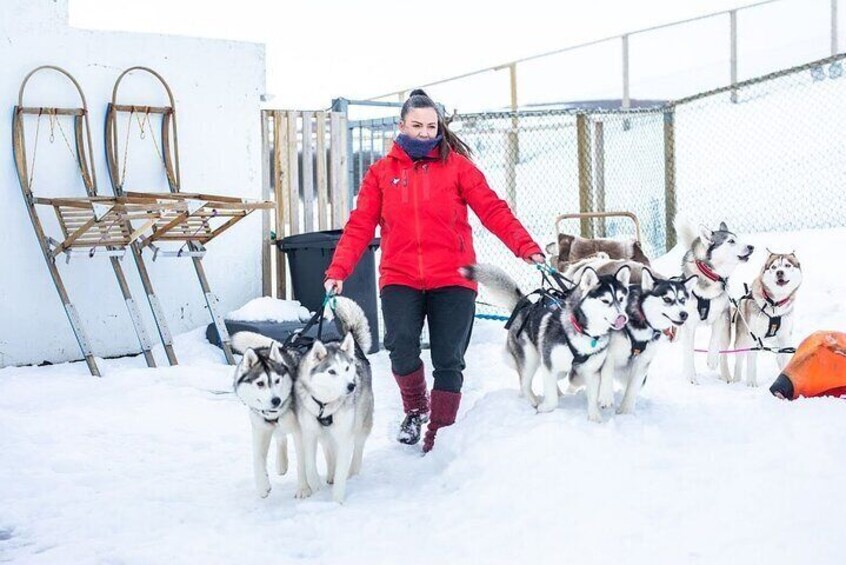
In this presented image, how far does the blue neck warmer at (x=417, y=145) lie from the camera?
4.43m

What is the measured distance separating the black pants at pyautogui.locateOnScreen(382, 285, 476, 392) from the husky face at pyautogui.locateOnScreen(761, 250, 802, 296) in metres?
1.95

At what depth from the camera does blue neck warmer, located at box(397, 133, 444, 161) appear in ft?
14.5

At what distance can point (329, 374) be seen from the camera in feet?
12.5

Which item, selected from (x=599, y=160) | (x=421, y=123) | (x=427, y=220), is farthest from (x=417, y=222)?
(x=599, y=160)

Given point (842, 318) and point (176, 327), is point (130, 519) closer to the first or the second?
point (176, 327)

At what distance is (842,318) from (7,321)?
617 centimetres

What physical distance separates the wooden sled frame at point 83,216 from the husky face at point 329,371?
9.33 ft

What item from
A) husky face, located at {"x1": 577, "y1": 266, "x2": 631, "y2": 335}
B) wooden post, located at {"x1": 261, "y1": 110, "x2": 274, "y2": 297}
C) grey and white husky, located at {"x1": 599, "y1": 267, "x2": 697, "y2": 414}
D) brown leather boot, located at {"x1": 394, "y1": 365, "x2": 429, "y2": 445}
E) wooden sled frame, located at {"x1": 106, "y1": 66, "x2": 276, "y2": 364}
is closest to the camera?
husky face, located at {"x1": 577, "y1": 266, "x2": 631, "y2": 335}

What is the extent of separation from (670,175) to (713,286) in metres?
4.80

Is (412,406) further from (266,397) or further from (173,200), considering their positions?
(173,200)

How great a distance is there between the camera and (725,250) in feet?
19.0

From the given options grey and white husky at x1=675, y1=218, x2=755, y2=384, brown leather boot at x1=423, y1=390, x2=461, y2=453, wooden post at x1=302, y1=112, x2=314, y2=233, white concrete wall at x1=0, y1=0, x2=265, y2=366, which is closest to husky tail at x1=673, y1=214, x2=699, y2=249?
grey and white husky at x1=675, y1=218, x2=755, y2=384

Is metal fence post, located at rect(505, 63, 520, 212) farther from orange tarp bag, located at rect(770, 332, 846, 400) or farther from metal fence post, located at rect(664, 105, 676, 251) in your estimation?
orange tarp bag, located at rect(770, 332, 846, 400)

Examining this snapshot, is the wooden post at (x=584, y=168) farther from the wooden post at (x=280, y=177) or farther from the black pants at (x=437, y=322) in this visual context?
the black pants at (x=437, y=322)
